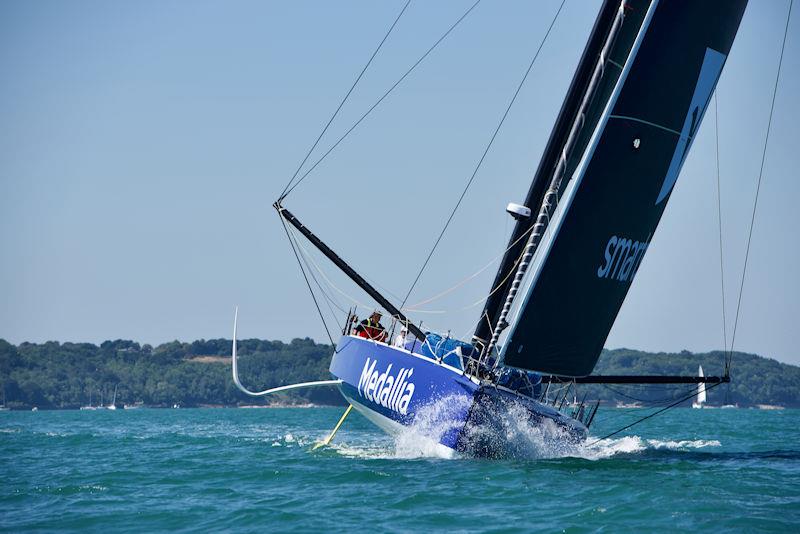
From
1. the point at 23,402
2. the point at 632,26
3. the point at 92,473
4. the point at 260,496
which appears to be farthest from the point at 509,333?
the point at 23,402

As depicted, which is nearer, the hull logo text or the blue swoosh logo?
the blue swoosh logo

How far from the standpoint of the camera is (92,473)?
16906mm

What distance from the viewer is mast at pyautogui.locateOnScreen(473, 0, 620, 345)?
650 inches

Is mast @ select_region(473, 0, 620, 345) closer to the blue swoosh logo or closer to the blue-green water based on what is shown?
the blue swoosh logo

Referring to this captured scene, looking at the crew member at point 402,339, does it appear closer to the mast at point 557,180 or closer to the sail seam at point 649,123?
the mast at point 557,180

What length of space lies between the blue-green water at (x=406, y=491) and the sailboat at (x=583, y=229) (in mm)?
725

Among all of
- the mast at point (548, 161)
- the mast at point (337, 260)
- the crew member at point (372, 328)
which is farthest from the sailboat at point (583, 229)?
the mast at point (337, 260)

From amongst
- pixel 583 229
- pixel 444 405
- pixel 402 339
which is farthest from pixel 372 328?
pixel 583 229

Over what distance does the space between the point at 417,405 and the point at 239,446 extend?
292 inches

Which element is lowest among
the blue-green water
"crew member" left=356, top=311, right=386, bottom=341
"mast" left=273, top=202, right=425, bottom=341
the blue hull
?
the blue-green water

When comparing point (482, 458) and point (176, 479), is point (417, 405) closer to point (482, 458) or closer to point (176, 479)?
point (482, 458)

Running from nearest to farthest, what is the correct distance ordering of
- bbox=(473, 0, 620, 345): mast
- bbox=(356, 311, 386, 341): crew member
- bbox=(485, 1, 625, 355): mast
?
bbox=(485, 1, 625, 355): mast → bbox=(473, 0, 620, 345): mast → bbox=(356, 311, 386, 341): crew member

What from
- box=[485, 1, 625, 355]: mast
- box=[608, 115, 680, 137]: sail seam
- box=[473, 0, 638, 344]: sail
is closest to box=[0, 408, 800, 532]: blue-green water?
box=[485, 1, 625, 355]: mast

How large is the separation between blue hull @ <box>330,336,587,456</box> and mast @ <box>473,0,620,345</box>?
0.95 metres
